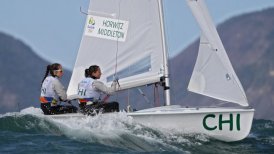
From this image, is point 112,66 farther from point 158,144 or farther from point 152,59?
point 158,144

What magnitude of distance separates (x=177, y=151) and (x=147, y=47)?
337 centimetres

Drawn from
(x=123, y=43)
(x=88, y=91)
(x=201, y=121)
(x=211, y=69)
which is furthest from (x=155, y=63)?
(x=201, y=121)

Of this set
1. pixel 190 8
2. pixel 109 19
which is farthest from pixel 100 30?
pixel 190 8

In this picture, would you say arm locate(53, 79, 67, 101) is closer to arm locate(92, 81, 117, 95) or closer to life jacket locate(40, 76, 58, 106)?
life jacket locate(40, 76, 58, 106)

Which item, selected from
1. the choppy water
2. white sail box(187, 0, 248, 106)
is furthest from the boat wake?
white sail box(187, 0, 248, 106)

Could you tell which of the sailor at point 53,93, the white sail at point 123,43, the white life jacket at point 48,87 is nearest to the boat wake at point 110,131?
the sailor at point 53,93

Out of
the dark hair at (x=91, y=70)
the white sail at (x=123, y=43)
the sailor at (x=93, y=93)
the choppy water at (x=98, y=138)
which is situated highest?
the white sail at (x=123, y=43)

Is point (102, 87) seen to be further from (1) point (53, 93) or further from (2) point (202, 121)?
(2) point (202, 121)

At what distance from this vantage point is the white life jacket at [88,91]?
1620cm

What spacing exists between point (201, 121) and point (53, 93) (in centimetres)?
275

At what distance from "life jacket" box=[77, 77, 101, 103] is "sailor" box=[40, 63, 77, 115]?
0.29m

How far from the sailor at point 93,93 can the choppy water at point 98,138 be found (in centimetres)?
37

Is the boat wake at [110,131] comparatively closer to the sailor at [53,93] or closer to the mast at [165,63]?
the sailor at [53,93]

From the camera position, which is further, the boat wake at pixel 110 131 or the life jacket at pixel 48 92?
Answer: the life jacket at pixel 48 92
